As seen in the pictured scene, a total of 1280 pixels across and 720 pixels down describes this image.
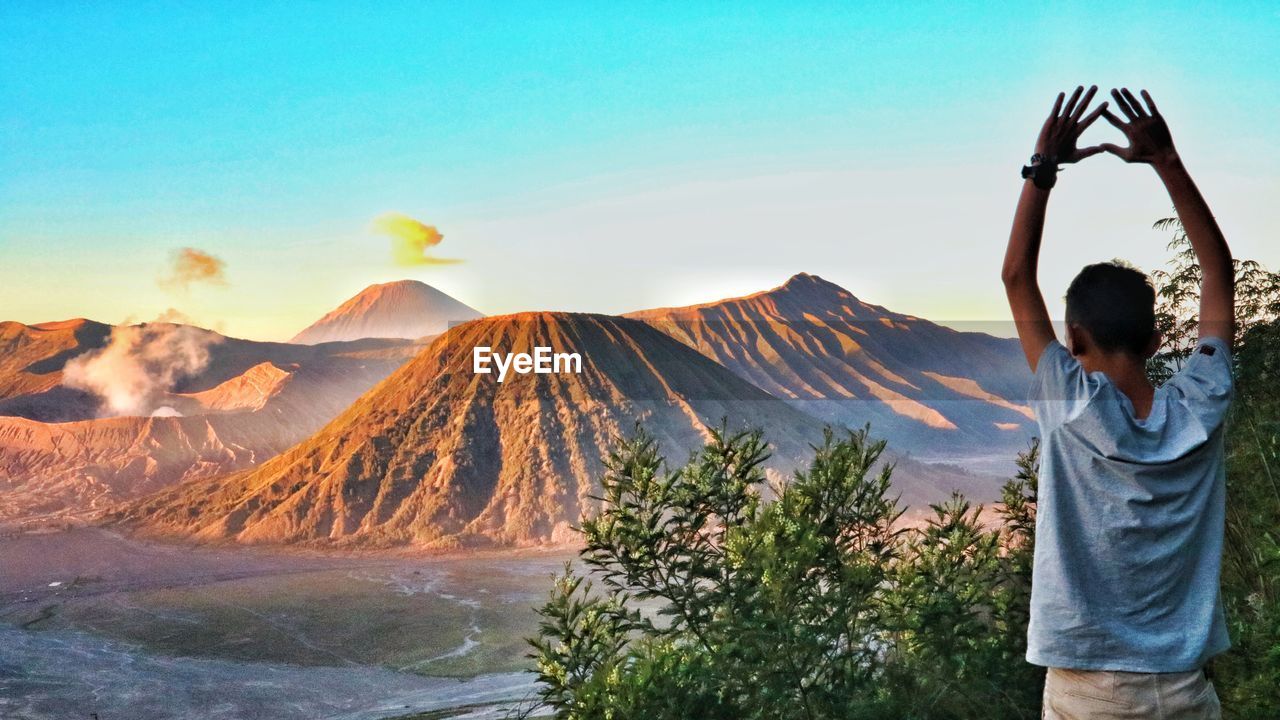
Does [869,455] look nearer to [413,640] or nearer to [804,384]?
[413,640]

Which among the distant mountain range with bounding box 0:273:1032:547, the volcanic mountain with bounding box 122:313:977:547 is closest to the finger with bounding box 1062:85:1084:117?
the distant mountain range with bounding box 0:273:1032:547

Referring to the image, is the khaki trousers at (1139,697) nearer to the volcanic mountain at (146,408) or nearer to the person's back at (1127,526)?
the person's back at (1127,526)

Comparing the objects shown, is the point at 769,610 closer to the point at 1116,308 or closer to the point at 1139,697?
the point at 1139,697

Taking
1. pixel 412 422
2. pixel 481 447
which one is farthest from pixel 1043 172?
pixel 412 422

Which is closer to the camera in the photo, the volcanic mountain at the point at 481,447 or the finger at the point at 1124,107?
the finger at the point at 1124,107

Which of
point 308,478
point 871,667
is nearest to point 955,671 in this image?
point 871,667
